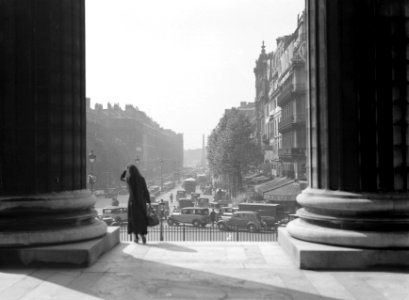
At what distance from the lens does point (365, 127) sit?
7613mm

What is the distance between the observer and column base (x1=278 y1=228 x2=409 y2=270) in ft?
23.6

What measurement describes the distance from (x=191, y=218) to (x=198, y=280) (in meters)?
35.5

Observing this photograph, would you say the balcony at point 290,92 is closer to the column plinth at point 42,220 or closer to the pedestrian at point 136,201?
the pedestrian at point 136,201

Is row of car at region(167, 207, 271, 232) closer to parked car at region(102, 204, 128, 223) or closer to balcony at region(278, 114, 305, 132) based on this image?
parked car at region(102, 204, 128, 223)

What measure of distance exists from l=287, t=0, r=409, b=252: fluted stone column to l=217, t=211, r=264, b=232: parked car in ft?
95.8

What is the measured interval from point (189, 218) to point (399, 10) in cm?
3569

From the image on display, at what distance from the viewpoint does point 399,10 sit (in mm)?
7645

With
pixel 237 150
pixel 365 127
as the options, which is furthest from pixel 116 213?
pixel 365 127

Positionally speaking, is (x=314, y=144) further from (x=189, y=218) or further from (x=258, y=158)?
(x=258, y=158)

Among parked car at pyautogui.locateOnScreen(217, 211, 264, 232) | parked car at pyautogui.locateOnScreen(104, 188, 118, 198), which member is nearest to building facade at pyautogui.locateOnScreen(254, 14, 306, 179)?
parked car at pyautogui.locateOnScreen(217, 211, 264, 232)

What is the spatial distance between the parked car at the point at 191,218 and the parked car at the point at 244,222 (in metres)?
4.22

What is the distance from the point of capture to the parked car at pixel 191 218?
4203 centimetres

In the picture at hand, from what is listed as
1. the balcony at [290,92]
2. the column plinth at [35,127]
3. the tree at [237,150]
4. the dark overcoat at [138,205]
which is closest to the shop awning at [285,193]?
the balcony at [290,92]

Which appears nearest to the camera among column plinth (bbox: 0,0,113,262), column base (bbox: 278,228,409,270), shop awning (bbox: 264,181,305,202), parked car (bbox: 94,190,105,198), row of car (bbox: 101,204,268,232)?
column base (bbox: 278,228,409,270)
